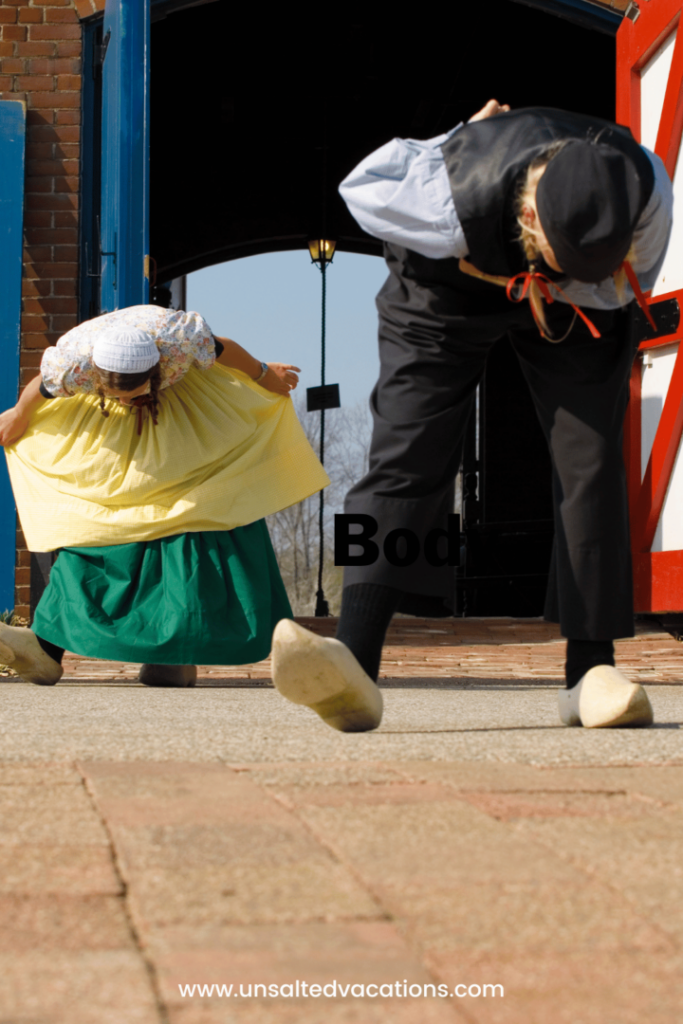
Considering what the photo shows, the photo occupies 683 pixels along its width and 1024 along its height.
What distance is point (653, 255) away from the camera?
1902mm

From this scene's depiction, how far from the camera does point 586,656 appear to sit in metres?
2.08

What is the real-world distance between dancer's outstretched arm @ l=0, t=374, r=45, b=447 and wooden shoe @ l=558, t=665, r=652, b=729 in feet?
6.66

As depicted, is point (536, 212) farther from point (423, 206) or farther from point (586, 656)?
point (586, 656)

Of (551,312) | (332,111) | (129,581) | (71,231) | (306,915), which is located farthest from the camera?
(332,111)

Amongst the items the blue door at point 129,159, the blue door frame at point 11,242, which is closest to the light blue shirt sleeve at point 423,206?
the blue door at point 129,159

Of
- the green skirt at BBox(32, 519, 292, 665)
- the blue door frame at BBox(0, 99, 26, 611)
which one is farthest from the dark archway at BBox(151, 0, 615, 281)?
the green skirt at BBox(32, 519, 292, 665)

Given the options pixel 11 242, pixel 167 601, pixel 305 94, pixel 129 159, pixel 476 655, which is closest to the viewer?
pixel 167 601

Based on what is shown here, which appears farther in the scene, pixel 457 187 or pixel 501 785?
pixel 457 187

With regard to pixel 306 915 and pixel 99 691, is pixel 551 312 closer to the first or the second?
pixel 306 915

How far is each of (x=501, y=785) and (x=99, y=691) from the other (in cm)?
199

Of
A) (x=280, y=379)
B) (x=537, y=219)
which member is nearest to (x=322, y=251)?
(x=280, y=379)

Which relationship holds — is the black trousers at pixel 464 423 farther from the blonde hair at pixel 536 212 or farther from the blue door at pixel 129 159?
the blue door at pixel 129 159

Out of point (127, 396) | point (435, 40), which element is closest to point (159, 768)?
point (127, 396)

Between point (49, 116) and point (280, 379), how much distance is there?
224 cm
